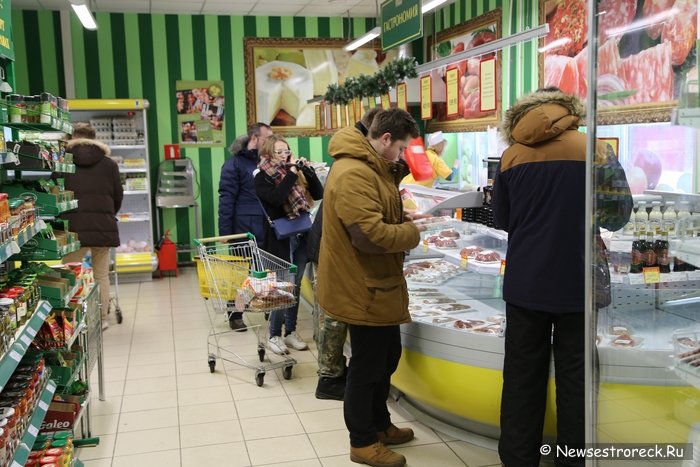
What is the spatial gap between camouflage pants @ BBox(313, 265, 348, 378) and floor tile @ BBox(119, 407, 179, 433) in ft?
3.21

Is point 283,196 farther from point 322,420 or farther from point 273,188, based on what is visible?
point 322,420

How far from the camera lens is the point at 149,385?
4992mm

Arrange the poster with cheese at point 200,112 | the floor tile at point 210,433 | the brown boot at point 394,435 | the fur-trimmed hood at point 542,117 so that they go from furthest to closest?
the poster with cheese at point 200,112
the floor tile at point 210,433
the brown boot at point 394,435
the fur-trimmed hood at point 542,117

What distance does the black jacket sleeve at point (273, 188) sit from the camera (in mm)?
5215

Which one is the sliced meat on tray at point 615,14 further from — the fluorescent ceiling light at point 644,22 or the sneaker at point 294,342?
the sneaker at point 294,342

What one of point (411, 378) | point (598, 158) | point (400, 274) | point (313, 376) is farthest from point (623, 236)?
point (313, 376)

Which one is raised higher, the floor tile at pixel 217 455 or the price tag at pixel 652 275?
the price tag at pixel 652 275

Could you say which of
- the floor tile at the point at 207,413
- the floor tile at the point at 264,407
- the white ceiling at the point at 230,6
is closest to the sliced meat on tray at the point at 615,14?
the floor tile at the point at 264,407

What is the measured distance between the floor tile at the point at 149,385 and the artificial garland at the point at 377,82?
2.86 metres

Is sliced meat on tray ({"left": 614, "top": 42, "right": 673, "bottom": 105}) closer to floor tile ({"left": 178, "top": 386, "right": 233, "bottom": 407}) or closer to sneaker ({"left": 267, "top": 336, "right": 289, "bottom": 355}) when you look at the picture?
floor tile ({"left": 178, "top": 386, "right": 233, "bottom": 407})

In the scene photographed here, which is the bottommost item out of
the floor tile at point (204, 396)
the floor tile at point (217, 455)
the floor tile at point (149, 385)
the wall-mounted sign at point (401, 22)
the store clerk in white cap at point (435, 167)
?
the floor tile at point (217, 455)

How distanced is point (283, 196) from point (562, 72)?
380 centimetres

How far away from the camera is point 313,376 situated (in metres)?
5.10

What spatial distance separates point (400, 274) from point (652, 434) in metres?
1.47
